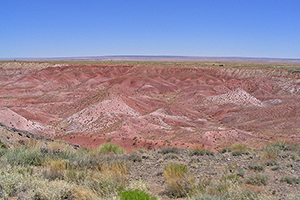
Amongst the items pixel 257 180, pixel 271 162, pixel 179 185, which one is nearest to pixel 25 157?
pixel 179 185

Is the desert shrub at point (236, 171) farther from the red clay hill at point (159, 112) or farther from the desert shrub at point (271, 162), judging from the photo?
the red clay hill at point (159, 112)

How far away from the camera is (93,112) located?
30.2 meters

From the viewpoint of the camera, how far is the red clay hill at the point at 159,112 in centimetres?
2248

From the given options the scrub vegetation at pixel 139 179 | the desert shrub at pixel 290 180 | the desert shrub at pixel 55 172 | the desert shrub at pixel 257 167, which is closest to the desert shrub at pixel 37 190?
the scrub vegetation at pixel 139 179

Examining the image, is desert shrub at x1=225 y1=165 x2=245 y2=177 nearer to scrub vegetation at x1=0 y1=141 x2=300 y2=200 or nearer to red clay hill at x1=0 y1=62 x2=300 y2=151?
scrub vegetation at x1=0 y1=141 x2=300 y2=200

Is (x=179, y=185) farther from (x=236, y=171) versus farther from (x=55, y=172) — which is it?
(x=55, y=172)


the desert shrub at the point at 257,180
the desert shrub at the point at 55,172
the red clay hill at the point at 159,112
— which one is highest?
the desert shrub at the point at 55,172

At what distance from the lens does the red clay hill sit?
2248 centimetres

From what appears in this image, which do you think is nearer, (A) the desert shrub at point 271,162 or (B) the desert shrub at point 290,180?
(B) the desert shrub at point 290,180

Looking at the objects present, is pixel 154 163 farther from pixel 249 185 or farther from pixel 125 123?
pixel 125 123

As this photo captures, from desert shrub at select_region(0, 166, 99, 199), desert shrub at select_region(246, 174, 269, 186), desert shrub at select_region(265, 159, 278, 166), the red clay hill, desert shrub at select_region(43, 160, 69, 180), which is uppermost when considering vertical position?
desert shrub at select_region(0, 166, 99, 199)

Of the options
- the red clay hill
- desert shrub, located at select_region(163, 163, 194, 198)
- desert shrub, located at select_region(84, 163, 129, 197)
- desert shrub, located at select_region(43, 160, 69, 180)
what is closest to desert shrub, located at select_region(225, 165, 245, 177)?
desert shrub, located at select_region(163, 163, 194, 198)

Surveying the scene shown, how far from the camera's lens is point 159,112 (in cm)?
3200

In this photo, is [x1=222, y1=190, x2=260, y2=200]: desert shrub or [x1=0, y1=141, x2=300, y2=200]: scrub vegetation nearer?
[x1=222, y1=190, x2=260, y2=200]: desert shrub
